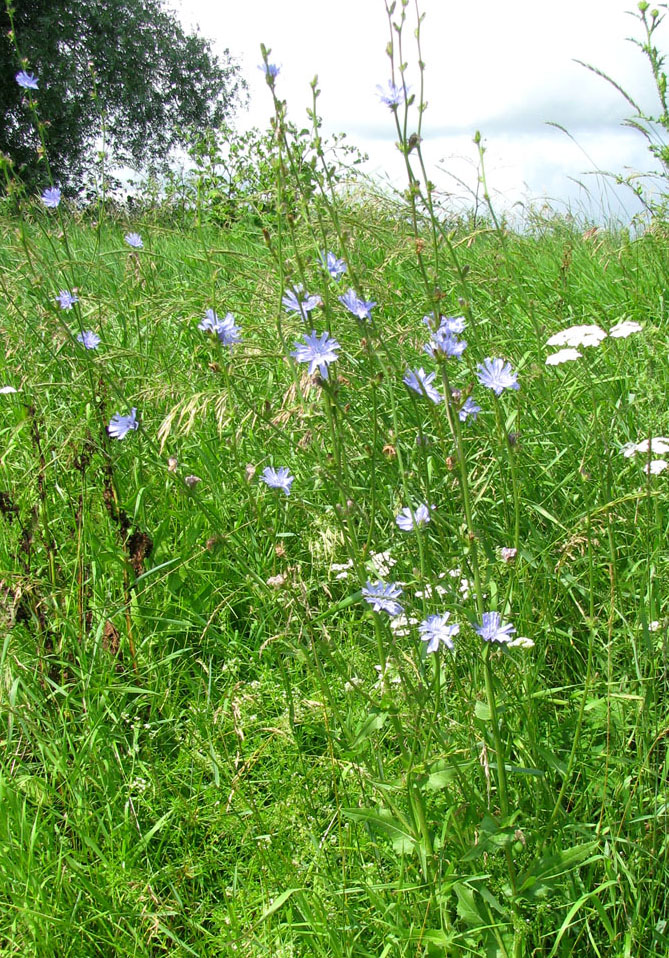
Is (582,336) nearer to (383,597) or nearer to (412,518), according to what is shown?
(412,518)

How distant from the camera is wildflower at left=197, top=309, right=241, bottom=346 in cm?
152

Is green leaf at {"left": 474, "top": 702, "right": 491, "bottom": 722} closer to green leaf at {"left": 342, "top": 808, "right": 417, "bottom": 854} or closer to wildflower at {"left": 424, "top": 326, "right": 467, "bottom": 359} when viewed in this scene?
green leaf at {"left": 342, "top": 808, "right": 417, "bottom": 854}

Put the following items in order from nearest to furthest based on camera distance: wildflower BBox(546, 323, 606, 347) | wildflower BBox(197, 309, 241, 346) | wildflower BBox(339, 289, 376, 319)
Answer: wildflower BBox(339, 289, 376, 319) → wildflower BBox(197, 309, 241, 346) → wildflower BBox(546, 323, 606, 347)

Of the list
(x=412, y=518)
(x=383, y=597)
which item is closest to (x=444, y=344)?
(x=412, y=518)

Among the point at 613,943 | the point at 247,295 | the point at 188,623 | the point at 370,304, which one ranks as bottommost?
the point at 613,943

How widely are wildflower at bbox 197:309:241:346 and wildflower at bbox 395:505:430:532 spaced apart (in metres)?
0.52

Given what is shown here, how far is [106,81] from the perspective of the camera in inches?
648

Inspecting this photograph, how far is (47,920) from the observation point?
133 cm

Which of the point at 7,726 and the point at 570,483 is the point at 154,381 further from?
the point at 570,483

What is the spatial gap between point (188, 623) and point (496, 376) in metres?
1.01

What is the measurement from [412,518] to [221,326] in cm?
59

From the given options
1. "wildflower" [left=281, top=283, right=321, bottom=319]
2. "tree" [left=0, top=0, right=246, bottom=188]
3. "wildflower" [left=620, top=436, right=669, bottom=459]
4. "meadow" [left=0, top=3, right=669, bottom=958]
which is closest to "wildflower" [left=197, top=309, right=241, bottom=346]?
"meadow" [left=0, top=3, right=669, bottom=958]

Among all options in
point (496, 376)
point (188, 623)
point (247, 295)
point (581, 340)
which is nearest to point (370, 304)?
point (496, 376)

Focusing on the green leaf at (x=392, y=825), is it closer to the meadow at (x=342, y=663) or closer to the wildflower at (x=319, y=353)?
the meadow at (x=342, y=663)
